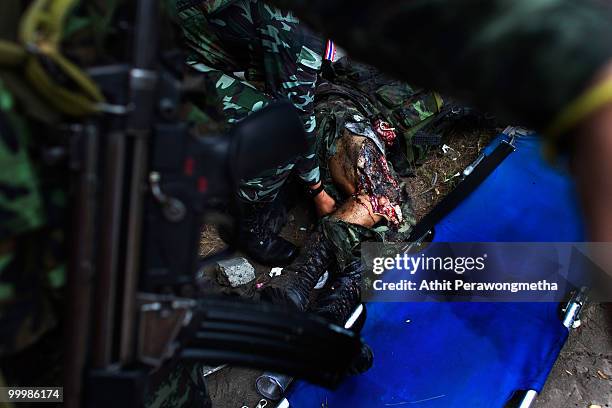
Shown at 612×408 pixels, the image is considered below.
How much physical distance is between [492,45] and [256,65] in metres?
2.08

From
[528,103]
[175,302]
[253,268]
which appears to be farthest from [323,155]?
[528,103]

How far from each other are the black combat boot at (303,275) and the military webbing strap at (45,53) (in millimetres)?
1573

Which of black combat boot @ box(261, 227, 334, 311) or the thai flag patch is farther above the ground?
the thai flag patch

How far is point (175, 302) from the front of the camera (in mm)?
1123

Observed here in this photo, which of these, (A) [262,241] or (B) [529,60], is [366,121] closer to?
(A) [262,241]

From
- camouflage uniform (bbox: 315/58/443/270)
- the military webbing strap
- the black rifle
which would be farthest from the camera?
camouflage uniform (bbox: 315/58/443/270)

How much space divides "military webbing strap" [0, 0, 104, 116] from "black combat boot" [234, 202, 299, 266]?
1.70 m

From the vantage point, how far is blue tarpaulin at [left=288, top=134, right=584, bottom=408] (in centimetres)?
206

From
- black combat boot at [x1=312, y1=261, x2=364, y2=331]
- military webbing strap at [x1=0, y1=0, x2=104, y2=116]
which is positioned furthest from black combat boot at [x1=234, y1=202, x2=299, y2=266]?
military webbing strap at [x1=0, y1=0, x2=104, y2=116]

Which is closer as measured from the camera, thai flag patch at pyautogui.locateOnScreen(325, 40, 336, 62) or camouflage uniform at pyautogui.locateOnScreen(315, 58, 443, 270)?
camouflage uniform at pyautogui.locateOnScreen(315, 58, 443, 270)

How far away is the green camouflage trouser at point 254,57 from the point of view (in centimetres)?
235

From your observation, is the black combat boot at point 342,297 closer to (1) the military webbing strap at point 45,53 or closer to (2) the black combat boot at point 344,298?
(2) the black combat boot at point 344,298

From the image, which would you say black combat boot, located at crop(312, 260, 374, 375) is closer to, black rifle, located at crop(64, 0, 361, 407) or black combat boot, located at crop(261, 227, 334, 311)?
black combat boot, located at crop(261, 227, 334, 311)

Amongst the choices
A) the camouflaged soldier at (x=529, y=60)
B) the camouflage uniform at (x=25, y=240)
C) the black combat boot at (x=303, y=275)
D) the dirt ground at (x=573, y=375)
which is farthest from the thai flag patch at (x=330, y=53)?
the camouflaged soldier at (x=529, y=60)
